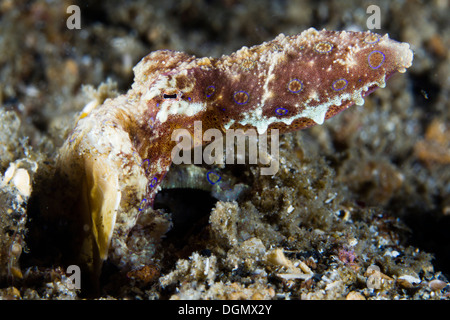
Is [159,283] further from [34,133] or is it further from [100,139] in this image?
[34,133]

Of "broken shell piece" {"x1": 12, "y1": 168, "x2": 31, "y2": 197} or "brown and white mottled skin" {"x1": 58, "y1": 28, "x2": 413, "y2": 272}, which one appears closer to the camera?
"brown and white mottled skin" {"x1": 58, "y1": 28, "x2": 413, "y2": 272}

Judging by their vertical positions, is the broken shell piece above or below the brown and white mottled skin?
below

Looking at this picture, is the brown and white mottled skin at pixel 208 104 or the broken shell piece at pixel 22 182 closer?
the brown and white mottled skin at pixel 208 104

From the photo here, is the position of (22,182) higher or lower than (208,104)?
lower

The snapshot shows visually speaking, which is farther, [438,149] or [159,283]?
[438,149]

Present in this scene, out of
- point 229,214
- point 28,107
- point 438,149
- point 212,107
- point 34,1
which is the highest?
point 34,1

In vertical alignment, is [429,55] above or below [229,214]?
above
